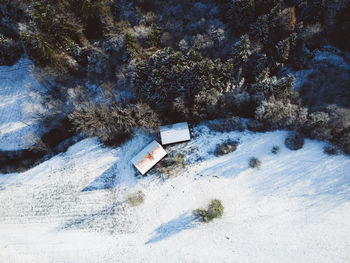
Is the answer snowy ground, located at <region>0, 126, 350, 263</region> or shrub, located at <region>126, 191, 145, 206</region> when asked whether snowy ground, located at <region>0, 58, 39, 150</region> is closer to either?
snowy ground, located at <region>0, 126, 350, 263</region>

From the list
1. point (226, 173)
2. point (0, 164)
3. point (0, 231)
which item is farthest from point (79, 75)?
point (226, 173)

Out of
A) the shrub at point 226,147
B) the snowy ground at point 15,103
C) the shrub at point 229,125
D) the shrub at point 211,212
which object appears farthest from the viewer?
the snowy ground at point 15,103

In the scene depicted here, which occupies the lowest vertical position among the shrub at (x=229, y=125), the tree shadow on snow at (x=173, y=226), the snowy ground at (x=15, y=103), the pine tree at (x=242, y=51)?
the tree shadow on snow at (x=173, y=226)

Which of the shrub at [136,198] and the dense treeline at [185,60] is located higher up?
the dense treeline at [185,60]

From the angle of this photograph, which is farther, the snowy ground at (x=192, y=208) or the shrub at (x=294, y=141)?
the shrub at (x=294, y=141)

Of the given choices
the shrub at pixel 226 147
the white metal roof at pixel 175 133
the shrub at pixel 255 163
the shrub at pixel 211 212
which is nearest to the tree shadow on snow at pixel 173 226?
the shrub at pixel 211 212

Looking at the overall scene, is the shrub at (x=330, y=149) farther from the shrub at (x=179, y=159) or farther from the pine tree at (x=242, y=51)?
the shrub at (x=179, y=159)

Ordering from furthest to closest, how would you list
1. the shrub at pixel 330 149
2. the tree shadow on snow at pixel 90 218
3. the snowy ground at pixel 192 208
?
the tree shadow on snow at pixel 90 218 → the shrub at pixel 330 149 → the snowy ground at pixel 192 208
